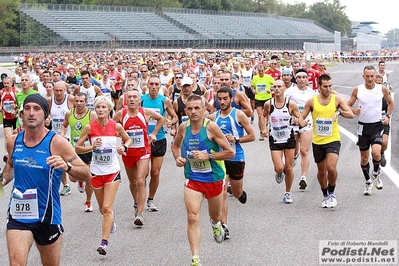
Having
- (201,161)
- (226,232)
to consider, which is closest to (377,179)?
(226,232)

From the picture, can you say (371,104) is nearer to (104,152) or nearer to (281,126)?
(281,126)

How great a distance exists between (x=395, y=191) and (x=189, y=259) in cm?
486

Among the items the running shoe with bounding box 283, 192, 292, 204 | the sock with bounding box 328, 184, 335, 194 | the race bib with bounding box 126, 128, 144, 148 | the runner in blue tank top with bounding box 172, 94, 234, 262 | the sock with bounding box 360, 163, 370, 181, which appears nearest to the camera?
the runner in blue tank top with bounding box 172, 94, 234, 262

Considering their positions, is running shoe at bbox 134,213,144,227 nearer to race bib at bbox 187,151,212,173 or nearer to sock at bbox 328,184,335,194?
race bib at bbox 187,151,212,173

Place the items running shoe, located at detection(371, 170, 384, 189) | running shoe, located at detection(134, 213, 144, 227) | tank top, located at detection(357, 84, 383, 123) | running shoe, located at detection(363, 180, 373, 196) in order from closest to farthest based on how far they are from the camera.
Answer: running shoe, located at detection(134, 213, 144, 227)
running shoe, located at detection(363, 180, 373, 196)
tank top, located at detection(357, 84, 383, 123)
running shoe, located at detection(371, 170, 384, 189)

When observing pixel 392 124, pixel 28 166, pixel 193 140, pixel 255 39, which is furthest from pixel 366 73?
pixel 255 39

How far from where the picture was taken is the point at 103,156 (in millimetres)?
8977

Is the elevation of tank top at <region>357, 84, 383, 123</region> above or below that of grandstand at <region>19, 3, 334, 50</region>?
below

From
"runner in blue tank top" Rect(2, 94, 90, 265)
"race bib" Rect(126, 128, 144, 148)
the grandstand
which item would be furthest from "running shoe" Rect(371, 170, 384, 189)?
the grandstand

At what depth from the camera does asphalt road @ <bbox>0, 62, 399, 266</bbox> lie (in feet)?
26.1

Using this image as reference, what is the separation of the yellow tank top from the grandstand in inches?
2355

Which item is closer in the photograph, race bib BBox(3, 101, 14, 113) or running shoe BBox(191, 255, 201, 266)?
running shoe BBox(191, 255, 201, 266)

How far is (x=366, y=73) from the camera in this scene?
1177cm

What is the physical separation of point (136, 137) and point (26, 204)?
4176 mm
